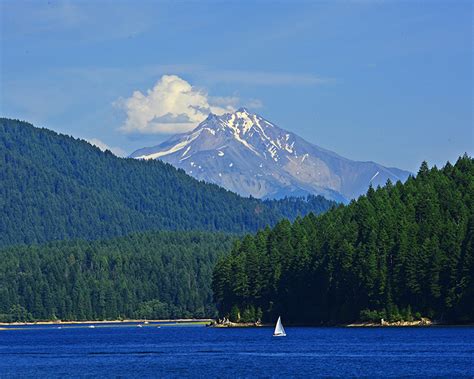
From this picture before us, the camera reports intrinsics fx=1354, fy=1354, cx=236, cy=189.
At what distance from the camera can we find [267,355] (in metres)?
137

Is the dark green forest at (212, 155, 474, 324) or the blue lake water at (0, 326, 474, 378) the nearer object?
the blue lake water at (0, 326, 474, 378)

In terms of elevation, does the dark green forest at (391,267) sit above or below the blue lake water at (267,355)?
above

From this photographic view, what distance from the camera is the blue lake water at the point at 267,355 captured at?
11669 cm

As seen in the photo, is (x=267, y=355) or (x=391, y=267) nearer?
(x=267, y=355)

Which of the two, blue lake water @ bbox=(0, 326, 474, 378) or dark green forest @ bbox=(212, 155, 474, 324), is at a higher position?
dark green forest @ bbox=(212, 155, 474, 324)

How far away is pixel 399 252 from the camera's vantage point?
17538 cm

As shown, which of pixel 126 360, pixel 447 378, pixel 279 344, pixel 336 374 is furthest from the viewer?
pixel 279 344

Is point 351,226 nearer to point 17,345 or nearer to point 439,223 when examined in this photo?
point 439,223

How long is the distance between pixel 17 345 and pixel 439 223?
60284 millimetres

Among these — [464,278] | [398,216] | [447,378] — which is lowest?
[447,378]

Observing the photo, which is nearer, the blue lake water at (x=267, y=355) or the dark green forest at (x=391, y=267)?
the blue lake water at (x=267, y=355)

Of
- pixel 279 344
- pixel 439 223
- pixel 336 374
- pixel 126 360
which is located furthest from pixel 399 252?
pixel 336 374

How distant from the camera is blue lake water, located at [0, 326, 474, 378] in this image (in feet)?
383

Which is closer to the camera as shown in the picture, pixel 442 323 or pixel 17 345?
pixel 442 323
